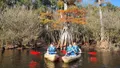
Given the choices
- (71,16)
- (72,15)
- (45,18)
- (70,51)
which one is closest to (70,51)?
(70,51)

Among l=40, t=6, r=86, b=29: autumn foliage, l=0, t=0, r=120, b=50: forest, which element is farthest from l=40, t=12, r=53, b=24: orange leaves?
l=40, t=6, r=86, b=29: autumn foliage

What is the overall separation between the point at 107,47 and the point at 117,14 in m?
6.44

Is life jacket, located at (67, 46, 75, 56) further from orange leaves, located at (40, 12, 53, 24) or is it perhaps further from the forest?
orange leaves, located at (40, 12, 53, 24)

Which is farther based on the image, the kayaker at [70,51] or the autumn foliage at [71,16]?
the autumn foliage at [71,16]

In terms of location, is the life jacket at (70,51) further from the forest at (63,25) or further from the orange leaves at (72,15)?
the orange leaves at (72,15)

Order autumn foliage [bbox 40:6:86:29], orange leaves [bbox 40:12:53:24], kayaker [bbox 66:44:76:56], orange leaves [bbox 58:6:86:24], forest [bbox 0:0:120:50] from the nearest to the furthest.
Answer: kayaker [bbox 66:44:76:56] < forest [bbox 0:0:120:50] < orange leaves [bbox 58:6:86:24] < autumn foliage [bbox 40:6:86:29] < orange leaves [bbox 40:12:53:24]

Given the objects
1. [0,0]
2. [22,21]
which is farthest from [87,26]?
[0,0]

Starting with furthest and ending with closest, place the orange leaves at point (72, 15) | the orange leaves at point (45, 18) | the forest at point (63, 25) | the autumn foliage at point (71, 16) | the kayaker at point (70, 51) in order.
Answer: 1. the orange leaves at point (45, 18)
2. the autumn foliage at point (71, 16)
3. the orange leaves at point (72, 15)
4. the forest at point (63, 25)
5. the kayaker at point (70, 51)

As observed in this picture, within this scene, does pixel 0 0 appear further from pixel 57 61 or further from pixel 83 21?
pixel 57 61

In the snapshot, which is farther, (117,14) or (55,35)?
(55,35)

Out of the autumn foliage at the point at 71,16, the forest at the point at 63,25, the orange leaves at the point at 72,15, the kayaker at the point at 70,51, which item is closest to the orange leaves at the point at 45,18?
the forest at the point at 63,25

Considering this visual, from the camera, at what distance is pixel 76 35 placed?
54219 millimetres

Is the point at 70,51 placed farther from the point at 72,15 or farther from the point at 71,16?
the point at 72,15

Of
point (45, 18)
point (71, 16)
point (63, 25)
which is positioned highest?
point (45, 18)
